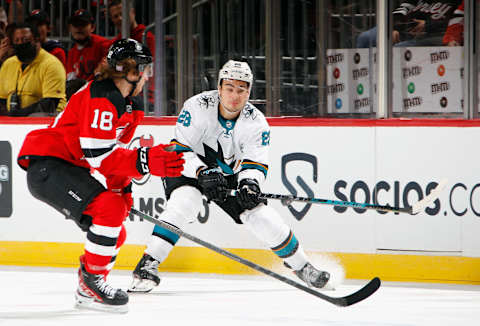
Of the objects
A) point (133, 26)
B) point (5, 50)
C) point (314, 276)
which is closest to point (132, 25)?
point (133, 26)

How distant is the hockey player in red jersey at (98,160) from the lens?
316 cm

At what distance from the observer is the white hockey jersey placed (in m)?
3.79

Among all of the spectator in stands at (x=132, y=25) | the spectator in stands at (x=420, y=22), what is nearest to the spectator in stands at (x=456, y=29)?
the spectator in stands at (x=420, y=22)

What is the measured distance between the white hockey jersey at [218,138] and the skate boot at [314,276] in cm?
47

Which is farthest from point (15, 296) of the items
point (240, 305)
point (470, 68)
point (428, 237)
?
point (470, 68)

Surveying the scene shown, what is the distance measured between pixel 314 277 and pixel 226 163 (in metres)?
0.65

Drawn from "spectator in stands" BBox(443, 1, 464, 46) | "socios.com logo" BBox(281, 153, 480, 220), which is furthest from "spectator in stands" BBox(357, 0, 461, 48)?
"socios.com logo" BBox(281, 153, 480, 220)

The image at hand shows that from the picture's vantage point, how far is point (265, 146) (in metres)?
3.82

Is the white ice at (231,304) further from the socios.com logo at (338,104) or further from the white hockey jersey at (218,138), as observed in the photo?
the socios.com logo at (338,104)

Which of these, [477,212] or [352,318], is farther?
[477,212]

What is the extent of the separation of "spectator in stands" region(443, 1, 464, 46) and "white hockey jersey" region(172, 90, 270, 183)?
105 cm

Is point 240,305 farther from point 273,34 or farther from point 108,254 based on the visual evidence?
point 273,34

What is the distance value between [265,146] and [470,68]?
1.11 metres

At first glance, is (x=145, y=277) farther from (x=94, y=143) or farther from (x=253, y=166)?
(x=94, y=143)
